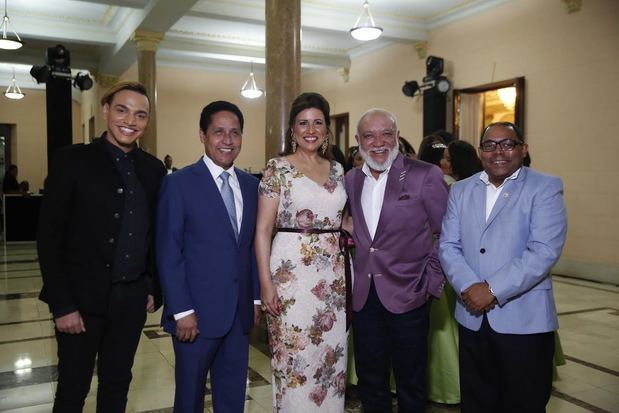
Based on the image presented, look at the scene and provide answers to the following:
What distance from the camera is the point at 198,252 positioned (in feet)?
7.00

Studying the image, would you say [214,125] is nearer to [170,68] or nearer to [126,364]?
[126,364]

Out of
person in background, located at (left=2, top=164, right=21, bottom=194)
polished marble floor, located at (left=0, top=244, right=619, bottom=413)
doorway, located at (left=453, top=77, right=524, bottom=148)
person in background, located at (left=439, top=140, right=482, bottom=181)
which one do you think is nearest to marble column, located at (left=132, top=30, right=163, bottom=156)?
polished marble floor, located at (left=0, top=244, right=619, bottom=413)

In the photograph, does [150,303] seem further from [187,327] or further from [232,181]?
[232,181]

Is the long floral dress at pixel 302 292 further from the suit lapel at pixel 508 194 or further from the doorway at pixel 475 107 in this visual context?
the doorway at pixel 475 107

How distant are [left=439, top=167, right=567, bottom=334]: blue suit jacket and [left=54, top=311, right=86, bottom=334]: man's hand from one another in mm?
1473

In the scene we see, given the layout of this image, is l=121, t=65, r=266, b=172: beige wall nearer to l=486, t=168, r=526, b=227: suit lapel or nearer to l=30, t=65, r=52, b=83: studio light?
l=30, t=65, r=52, b=83: studio light

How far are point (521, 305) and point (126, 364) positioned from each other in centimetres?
161

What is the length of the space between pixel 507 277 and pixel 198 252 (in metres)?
1.21

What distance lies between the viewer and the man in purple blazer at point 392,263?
2.38 metres

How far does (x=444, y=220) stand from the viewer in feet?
7.76

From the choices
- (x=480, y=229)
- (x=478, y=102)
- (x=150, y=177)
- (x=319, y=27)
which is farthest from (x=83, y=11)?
(x=480, y=229)

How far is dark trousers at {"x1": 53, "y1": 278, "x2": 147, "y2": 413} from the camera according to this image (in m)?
2.04

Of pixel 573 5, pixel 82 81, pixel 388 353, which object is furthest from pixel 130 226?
pixel 82 81

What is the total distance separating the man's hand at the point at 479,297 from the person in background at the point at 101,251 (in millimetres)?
1318
